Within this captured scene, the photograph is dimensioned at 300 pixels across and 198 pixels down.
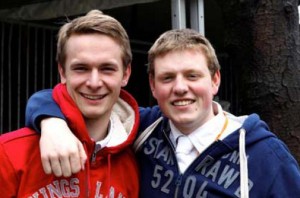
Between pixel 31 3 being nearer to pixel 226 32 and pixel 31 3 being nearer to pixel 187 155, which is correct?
pixel 226 32

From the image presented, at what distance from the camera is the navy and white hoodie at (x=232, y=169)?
2.09 meters

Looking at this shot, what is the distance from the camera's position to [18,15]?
492cm

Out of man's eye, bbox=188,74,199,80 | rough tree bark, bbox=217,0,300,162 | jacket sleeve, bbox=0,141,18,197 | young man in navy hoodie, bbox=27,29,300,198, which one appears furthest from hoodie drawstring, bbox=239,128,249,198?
rough tree bark, bbox=217,0,300,162

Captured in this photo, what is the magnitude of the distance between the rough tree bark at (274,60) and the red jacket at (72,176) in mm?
1008

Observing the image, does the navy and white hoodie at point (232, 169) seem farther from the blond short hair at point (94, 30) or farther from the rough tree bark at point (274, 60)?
the rough tree bark at point (274, 60)

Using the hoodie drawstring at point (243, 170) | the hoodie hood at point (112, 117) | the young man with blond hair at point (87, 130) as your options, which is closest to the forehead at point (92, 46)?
the young man with blond hair at point (87, 130)

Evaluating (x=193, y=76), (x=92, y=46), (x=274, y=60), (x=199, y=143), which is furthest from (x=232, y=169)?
(x=274, y=60)

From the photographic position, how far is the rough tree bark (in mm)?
3006

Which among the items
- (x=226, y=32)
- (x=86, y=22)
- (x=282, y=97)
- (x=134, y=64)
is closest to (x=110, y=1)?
(x=226, y=32)

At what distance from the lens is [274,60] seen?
3012mm

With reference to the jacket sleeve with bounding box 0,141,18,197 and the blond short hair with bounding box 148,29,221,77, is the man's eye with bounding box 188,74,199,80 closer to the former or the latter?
the blond short hair with bounding box 148,29,221,77

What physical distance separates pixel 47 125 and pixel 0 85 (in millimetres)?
3317

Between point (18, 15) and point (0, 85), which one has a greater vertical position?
point (18, 15)

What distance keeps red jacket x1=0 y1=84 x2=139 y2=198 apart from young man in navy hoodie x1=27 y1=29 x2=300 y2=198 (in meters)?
0.07
